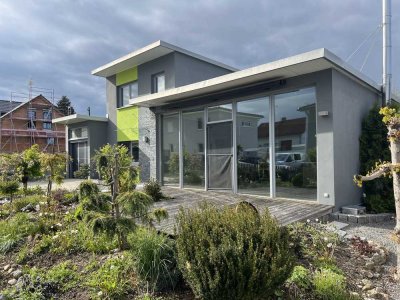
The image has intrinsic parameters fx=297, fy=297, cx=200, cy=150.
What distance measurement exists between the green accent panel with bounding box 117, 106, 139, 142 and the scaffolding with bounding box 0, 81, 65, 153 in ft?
62.8

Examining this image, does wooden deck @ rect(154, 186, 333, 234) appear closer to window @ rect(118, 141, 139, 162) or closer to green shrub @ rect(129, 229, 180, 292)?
green shrub @ rect(129, 229, 180, 292)

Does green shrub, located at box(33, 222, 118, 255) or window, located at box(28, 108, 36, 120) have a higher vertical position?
window, located at box(28, 108, 36, 120)

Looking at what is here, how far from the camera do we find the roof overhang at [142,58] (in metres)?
12.6

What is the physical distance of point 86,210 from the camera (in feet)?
15.8

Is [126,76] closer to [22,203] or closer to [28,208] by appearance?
[22,203]

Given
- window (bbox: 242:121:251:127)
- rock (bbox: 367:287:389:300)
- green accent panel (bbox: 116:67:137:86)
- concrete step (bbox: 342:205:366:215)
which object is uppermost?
green accent panel (bbox: 116:67:137:86)

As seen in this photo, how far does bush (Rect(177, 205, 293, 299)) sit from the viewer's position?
2.97 metres

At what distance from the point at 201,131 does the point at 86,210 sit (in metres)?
6.67

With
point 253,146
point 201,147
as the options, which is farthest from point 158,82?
point 253,146

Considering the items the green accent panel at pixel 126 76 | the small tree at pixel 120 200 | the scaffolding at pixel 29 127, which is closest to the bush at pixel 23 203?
the small tree at pixel 120 200

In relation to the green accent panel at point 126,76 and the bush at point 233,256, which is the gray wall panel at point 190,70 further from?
the bush at point 233,256

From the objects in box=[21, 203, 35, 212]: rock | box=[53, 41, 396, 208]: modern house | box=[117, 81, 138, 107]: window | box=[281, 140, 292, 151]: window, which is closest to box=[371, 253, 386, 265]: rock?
box=[53, 41, 396, 208]: modern house

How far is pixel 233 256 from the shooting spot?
3.03 m

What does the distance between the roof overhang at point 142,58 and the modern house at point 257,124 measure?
5 centimetres
